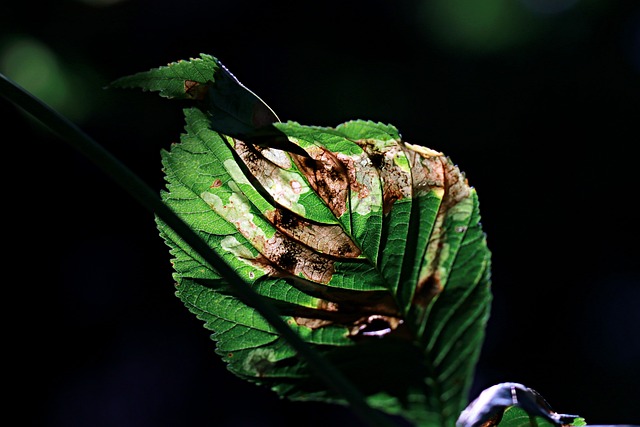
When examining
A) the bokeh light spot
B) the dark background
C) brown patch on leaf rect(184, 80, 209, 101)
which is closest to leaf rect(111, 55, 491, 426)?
brown patch on leaf rect(184, 80, 209, 101)

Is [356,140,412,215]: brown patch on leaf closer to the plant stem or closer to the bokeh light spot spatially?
the plant stem

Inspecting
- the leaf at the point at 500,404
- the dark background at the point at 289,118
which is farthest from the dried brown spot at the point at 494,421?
the dark background at the point at 289,118

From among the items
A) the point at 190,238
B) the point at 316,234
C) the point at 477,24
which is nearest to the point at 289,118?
the point at 477,24

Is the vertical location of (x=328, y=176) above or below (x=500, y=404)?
above

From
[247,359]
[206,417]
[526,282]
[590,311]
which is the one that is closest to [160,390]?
[206,417]

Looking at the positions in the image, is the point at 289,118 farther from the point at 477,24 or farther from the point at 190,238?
the point at 190,238

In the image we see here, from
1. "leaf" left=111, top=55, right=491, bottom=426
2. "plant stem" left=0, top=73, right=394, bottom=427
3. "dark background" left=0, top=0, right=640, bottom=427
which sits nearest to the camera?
"plant stem" left=0, top=73, right=394, bottom=427
